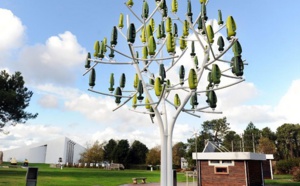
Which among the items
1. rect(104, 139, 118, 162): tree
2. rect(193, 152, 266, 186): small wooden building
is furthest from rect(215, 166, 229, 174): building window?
rect(104, 139, 118, 162): tree

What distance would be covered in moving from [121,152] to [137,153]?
2989 mm

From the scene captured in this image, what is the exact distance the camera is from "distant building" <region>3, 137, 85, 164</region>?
230 ft

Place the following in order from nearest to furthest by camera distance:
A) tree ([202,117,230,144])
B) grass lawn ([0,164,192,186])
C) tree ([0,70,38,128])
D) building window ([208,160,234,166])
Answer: building window ([208,160,234,166]) < grass lawn ([0,164,192,186]) < tree ([0,70,38,128]) < tree ([202,117,230,144])

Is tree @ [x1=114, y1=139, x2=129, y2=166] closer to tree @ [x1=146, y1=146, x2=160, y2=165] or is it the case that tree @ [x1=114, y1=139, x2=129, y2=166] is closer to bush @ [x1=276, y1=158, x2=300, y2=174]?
tree @ [x1=146, y1=146, x2=160, y2=165]

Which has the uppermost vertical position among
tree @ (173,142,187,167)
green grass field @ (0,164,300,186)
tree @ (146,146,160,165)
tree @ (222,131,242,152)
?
tree @ (222,131,242,152)

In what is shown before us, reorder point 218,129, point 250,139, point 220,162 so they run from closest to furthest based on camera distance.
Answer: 1. point 220,162
2. point 218,129
3. point 250,139

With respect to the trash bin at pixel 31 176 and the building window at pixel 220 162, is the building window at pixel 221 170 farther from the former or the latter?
the trash bin at pixel 31 176

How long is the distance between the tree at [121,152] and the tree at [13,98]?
23197mm

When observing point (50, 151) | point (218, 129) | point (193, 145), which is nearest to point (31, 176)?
point (193, 145)

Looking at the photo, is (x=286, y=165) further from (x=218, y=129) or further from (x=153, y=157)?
(x=153, y=157)

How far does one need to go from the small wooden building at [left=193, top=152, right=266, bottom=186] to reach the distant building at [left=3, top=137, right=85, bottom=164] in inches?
2341

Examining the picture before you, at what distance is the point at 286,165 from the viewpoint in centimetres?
2992

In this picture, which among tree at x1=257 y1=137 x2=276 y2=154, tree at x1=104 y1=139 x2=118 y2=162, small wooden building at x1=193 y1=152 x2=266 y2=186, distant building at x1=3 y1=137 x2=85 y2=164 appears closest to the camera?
small wooden building at x1=193 y1=152 x2=266 y2=186

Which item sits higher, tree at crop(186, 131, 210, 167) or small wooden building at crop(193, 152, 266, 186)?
tree at crop(186, 131, 210, 167)
